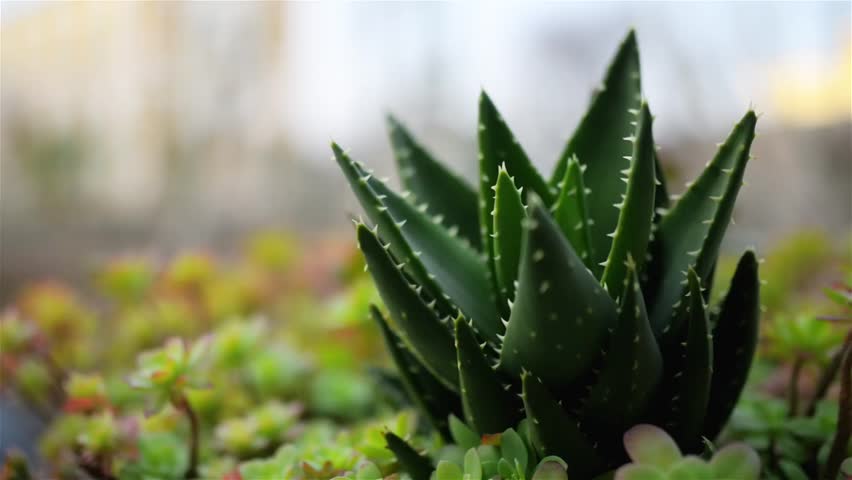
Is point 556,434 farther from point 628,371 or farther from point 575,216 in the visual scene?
point 575,216

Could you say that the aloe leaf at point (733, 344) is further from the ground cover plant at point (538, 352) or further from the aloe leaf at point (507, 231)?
the aloe leaf at point (507, 231)

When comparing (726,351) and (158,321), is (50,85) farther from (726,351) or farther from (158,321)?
(726,351)

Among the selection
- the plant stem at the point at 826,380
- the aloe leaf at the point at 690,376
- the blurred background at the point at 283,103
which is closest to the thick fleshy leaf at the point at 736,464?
the aloe leaf at the point at 690,376

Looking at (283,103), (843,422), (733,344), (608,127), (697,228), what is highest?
(283,103)

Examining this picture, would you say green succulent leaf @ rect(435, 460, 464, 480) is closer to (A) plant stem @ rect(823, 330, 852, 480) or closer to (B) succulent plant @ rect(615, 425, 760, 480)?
(B) succulent plant @ rect(615, 425, 760, 480)

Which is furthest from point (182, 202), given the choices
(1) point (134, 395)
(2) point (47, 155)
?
(1) point (134, 395)

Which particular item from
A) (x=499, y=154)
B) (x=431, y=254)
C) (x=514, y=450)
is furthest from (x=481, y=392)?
(x=499, y=154)
